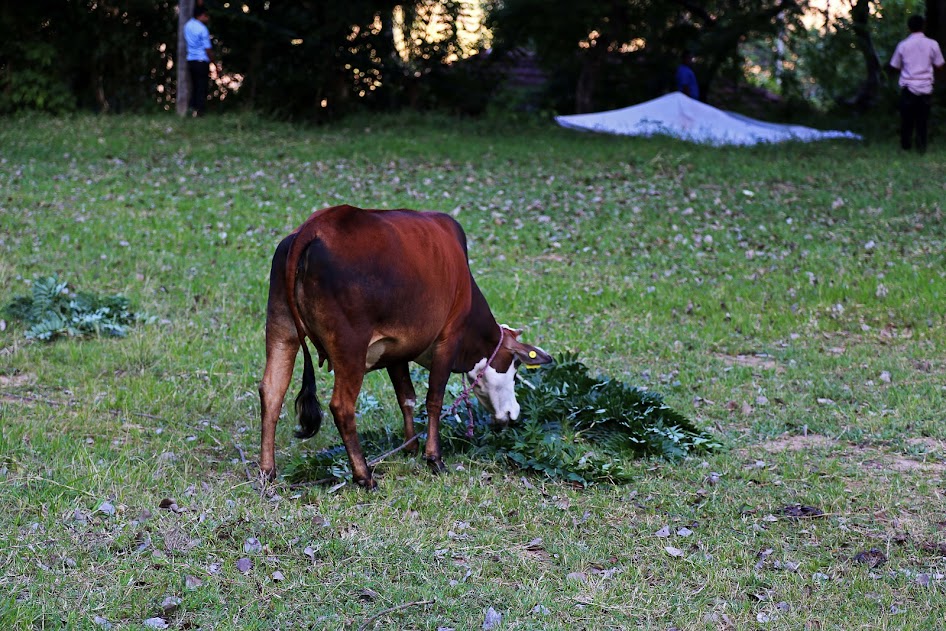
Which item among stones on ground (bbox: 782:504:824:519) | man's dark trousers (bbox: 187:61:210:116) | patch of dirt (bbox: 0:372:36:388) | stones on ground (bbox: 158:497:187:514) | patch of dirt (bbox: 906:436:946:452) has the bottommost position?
patch of dirt (bbox: 0:372:36:388)

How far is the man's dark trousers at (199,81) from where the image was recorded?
21.8 m

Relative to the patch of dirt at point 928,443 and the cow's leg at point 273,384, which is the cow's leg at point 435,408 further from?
the patch of dirt at point 928,443

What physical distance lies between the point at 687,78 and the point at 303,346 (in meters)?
19.3

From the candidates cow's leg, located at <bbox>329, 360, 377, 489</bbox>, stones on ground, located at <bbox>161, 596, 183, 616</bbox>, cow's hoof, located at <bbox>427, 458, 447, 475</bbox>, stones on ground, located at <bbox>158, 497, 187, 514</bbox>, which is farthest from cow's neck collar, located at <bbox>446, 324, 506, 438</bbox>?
stones on ground, located at <bbox>161, 596, 183, 616</bbox>

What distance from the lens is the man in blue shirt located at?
21469 millimetres

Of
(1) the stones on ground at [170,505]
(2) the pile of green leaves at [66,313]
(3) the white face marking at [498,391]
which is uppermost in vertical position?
(3) the white face marking at [498,391]

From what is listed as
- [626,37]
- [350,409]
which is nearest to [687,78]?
[626,37]

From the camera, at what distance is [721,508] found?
591cm

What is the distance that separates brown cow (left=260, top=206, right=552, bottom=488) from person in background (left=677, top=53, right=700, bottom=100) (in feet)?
59.3

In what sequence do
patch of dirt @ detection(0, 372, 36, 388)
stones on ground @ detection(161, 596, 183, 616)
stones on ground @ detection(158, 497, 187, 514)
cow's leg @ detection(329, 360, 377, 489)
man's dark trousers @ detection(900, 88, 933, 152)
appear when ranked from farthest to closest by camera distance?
man's dark trousers @ detection(900, 88, 933, 152) < patch of dirt @ detection(0, 372, 36, 388) < cow's leg @ detection(329, 360, 377, 489) < stones on ground @ detection(158, 497, 187, 514) < stones on ground @ detection(161, 596, 183, 616)

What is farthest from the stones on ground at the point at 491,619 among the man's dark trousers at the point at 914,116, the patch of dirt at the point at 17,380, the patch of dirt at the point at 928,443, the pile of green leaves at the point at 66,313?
the man's dark trousers at the point at 914,116

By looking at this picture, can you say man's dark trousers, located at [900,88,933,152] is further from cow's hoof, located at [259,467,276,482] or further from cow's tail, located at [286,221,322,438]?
cow's hoof, located at [259,467,276,482]

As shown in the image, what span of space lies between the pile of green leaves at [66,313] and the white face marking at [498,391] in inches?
152

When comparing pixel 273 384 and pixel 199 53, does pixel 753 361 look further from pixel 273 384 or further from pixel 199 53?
pixel 199 53
